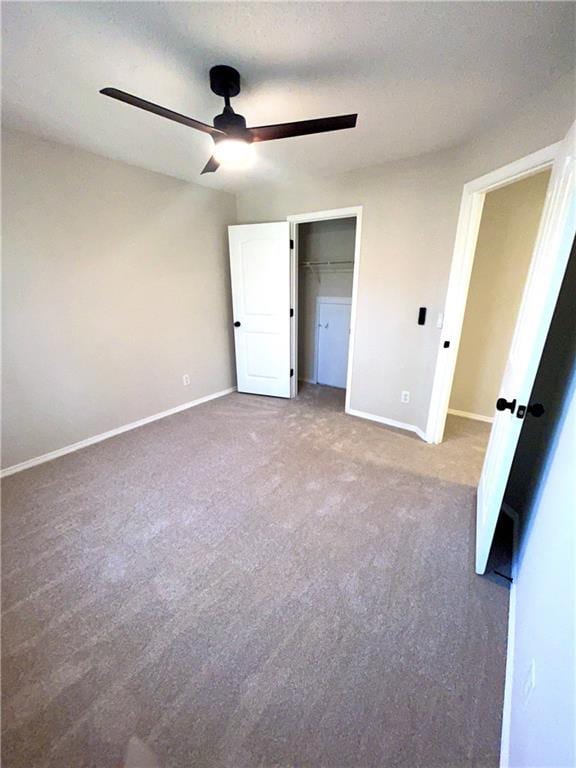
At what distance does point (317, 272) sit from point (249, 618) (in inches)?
142

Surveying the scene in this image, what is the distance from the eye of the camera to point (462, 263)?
2.23 m

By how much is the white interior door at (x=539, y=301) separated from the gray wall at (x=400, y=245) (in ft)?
2.58

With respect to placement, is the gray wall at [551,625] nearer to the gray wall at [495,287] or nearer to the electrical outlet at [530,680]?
the electrical outlet at [530,680]

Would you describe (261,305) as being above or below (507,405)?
above

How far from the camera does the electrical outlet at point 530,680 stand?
0.82 metres

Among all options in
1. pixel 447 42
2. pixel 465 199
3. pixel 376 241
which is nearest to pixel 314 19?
pixel 447 42

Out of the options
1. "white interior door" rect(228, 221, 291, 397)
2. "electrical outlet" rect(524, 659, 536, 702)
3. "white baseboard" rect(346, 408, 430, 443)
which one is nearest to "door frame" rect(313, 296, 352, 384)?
"white interior door" rect(228, 221, 291, 397)

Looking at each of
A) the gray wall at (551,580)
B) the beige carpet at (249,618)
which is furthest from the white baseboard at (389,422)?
the gray wall at (551,580)

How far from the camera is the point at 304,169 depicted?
2.68m

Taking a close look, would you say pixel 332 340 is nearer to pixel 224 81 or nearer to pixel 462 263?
pixel 462 263

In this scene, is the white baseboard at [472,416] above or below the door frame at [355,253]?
below

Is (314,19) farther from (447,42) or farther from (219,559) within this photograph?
(219,559)

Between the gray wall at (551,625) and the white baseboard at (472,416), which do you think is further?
the white baseboard at (472,416)

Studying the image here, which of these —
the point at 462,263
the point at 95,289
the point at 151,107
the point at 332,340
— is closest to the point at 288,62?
the point at 151,107
